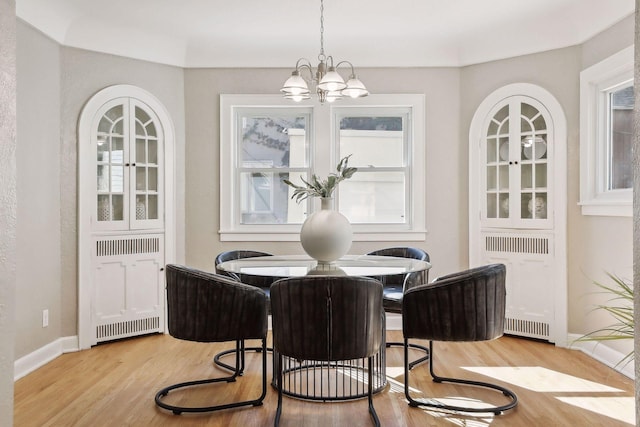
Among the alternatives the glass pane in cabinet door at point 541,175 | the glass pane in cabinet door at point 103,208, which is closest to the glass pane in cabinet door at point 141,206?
the glass pane in cabinet door at point 103,208

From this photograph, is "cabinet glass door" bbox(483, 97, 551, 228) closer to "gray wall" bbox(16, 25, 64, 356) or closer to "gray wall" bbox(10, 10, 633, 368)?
"gray wall" bbox(10, 10, 633, 368)

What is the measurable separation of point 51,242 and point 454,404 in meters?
3.12

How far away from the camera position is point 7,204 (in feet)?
5.22

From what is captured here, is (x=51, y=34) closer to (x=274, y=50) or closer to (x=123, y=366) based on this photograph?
(x=274, y=50)

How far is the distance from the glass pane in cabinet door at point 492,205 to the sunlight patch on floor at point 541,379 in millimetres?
1491

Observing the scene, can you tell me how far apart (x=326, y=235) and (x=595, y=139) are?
7.76ft

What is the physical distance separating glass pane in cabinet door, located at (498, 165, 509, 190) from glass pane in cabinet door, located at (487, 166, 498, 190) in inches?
1.8

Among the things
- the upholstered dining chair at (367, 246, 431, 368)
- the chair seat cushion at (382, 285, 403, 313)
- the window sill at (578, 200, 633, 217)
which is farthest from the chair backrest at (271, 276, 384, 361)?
the window sill at (578, 200, 633, 217)

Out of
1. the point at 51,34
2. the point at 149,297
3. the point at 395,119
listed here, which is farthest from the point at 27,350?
the point at 395,119

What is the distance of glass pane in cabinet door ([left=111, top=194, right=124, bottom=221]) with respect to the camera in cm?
450

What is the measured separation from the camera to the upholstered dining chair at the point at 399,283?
11.2ft

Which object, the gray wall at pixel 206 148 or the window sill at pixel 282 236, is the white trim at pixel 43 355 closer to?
the gray wall at pixel 206 148

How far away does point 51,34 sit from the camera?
13.2ft

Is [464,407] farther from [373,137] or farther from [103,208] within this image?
[103,208]
